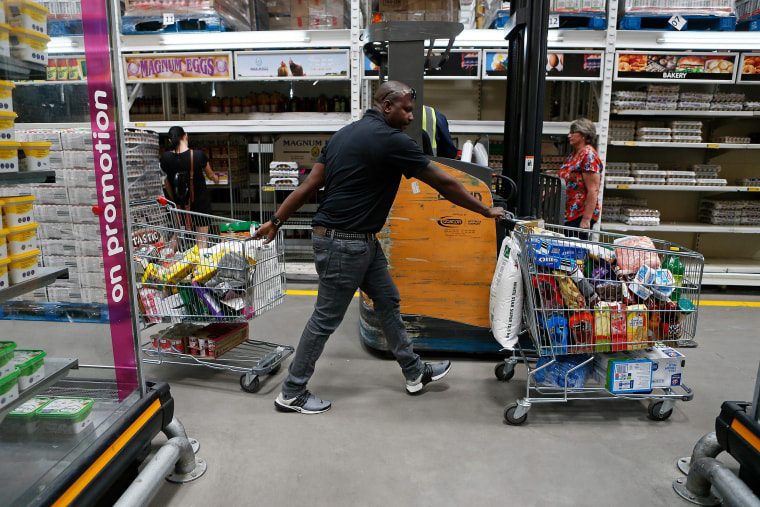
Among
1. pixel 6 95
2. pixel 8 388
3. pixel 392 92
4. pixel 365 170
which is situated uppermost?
pixel 392 92

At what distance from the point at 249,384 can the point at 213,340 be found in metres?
0.40

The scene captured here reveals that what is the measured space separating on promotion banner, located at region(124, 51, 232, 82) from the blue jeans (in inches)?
151

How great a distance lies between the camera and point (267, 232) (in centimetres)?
316

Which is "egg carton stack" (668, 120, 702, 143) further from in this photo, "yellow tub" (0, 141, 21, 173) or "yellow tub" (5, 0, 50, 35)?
"yellow tub" (0, 141, 21, 173)

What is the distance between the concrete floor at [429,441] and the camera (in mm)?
2357

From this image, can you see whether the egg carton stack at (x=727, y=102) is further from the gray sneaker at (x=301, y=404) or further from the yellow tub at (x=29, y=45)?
the yellow tub at (x=29, y=45)

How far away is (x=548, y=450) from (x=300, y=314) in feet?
9.58

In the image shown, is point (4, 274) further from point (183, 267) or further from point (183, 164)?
point (183, 164)

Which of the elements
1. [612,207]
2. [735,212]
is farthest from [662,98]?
[735,212]

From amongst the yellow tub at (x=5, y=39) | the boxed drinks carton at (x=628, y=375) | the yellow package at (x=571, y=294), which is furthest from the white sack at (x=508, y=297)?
the yellow tub at (x=5, y=39)

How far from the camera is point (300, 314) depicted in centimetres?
505

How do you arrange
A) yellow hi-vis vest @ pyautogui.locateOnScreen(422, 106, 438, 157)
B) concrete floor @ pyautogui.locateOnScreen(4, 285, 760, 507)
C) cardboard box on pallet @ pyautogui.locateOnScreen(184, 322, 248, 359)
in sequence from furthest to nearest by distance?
yellow hi-vis vest @ pyautogui.locateOnScreen(422, 106, 438, 157), cardboard box on pallet @ pyautogui.locateOnScreen(184, 322, 248, 359), concrete floor @ pyautogui.locateOnScreen(4, 285, 760, 507)

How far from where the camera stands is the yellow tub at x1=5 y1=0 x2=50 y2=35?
165 cm

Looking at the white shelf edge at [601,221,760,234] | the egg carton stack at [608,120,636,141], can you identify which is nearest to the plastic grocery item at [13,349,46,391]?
the white shelf edge at [601,221,760,234]
